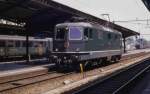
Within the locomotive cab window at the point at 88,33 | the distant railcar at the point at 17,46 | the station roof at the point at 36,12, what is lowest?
the distant railcar at the point at 17,46

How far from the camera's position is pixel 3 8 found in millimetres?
22531

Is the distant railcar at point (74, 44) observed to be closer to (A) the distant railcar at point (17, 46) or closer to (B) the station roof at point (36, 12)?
(B) the station roof at point (36, 12)

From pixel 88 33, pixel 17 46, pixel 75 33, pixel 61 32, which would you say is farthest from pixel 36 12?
pixel 17 46

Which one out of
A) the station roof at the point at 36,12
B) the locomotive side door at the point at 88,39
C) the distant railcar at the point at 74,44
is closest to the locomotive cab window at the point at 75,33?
the distant railcar at the point at 74,44

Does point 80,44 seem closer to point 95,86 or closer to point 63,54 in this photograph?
point 63,54

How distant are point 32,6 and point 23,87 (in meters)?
9.29

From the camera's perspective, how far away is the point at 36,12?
2472 cm

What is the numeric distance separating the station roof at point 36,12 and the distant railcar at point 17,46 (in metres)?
2.99

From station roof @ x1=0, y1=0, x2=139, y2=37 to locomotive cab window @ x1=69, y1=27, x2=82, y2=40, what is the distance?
7.75 feet

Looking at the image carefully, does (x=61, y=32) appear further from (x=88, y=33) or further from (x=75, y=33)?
(x=88, y=33)

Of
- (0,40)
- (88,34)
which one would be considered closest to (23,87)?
(88,34)

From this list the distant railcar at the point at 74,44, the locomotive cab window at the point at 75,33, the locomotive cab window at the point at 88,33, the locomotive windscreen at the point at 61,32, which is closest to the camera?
the distant railcar at the point at 74,44

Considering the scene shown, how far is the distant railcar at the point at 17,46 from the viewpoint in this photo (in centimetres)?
3241

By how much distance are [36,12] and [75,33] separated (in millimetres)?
4617
